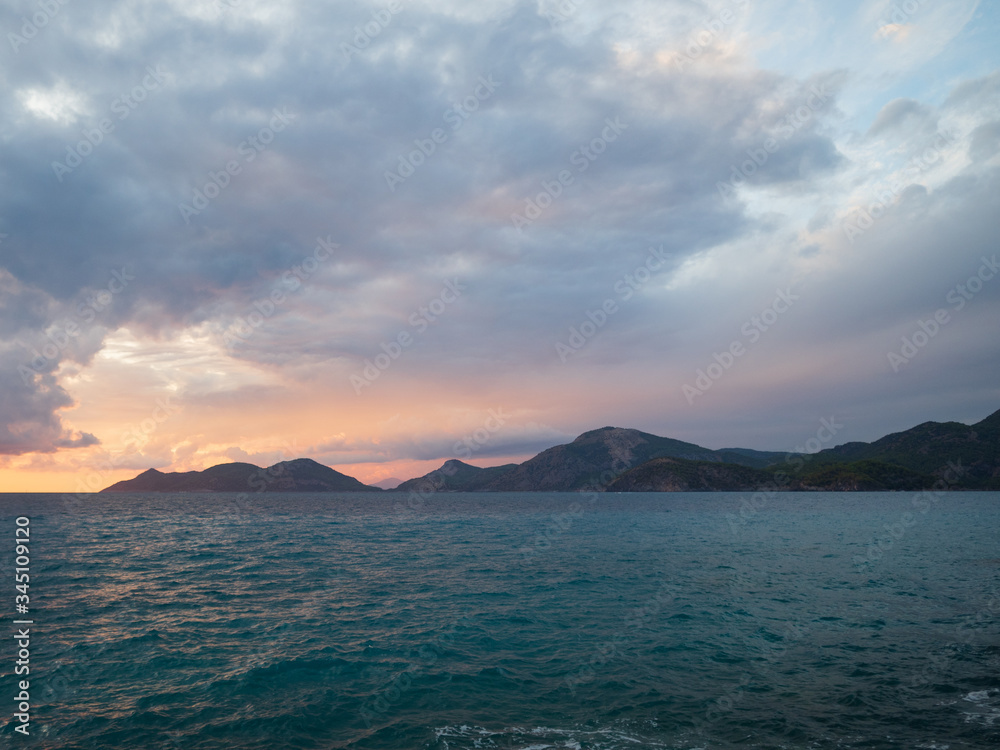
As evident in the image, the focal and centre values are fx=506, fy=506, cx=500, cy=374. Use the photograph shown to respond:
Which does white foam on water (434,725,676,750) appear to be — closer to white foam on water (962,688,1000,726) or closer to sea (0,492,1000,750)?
sea (0,492,1000,750)

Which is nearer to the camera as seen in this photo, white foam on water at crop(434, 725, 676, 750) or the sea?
white foam on water at crop(434, 725, 676, 750)

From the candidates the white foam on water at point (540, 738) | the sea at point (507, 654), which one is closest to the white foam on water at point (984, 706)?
the sea at point (507, 654)

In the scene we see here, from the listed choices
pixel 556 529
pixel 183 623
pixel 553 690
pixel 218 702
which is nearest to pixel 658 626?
pixel 553 690

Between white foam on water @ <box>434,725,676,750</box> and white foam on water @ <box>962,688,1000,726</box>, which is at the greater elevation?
white foam on water @ <box>434,725,676,750</box>

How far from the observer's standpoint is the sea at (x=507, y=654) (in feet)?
59.0

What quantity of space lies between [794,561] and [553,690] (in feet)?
154

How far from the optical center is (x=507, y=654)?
26.2 meters

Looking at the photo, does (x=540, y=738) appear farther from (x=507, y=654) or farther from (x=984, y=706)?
(x=984, y=706)

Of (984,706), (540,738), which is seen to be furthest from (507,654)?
(984,706)

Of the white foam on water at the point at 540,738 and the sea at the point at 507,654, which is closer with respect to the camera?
the white foam on water at the point at 540,738

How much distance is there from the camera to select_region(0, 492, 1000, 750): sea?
18.0m

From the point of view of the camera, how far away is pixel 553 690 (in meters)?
21.6

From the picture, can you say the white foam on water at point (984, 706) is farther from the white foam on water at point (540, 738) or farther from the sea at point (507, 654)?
the white foam on water at point (540, 738)

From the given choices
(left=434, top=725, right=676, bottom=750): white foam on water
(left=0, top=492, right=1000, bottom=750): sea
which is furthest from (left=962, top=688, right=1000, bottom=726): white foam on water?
(left=434, top=725, right=676, bottom=750): white foam on water
